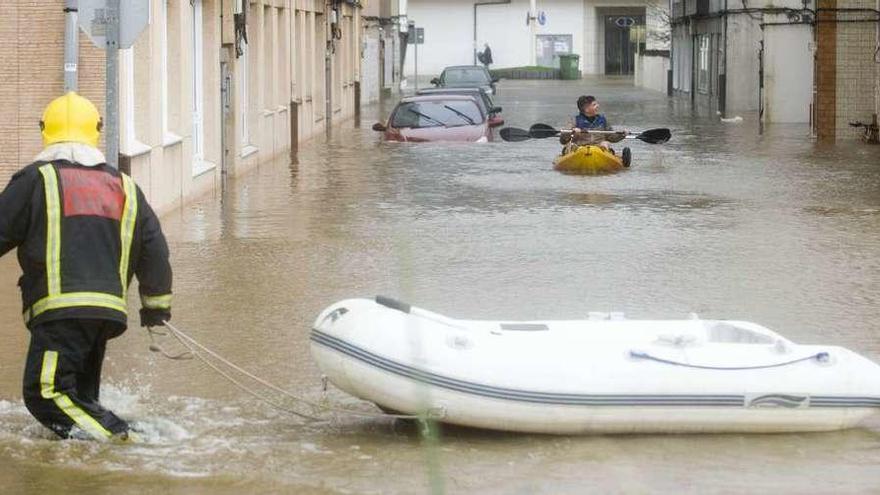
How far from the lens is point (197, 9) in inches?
905

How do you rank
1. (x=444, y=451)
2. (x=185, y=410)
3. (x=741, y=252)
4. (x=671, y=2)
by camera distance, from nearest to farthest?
(x=444, y=451) → (x=185, y=410) → (x=741, y=252) → (x=671, y=2)

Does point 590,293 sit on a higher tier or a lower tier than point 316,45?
lower

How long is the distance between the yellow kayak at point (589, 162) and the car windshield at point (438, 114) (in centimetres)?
555

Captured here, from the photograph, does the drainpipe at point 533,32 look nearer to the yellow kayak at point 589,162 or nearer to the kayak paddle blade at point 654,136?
the kayak paddle blade at point 654,136

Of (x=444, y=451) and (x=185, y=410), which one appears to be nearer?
(x=444, y=451)

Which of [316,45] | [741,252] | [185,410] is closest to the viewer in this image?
[185,410]

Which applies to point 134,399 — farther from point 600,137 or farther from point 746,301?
point 600,137

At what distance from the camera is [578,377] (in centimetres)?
818

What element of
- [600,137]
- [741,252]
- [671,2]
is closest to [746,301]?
[741,252]

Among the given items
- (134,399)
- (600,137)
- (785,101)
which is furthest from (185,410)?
(785,101)

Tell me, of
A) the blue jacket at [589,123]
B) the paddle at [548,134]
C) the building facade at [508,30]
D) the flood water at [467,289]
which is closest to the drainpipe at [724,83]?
the flood water at [467,289]

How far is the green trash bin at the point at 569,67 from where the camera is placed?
81.4m

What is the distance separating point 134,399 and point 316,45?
29.7 meters

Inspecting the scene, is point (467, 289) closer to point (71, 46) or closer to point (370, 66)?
point (71, 46)
